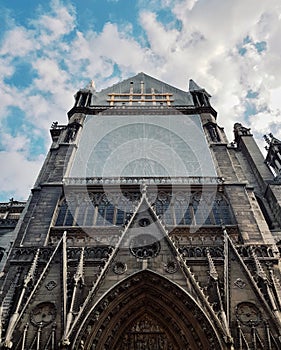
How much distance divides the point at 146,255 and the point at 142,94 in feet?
56.1

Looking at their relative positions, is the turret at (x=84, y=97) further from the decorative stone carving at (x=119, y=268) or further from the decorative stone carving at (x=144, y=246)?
the decorative stone carving at (x=119, y=268)

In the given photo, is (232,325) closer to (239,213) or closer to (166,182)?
(239,213)

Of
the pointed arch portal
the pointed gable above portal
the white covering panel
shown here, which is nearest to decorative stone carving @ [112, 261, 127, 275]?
the pointed arch portal

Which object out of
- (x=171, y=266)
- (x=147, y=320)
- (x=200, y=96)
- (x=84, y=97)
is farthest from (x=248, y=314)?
(x=84, y=97)

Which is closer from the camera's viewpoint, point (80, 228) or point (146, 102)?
point (80, 228)

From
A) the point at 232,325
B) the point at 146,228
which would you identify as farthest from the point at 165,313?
the point at 146,228

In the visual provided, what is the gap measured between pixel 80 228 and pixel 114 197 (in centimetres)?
249

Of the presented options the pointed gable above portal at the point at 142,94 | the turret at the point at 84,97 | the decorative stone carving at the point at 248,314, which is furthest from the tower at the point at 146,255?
the pointed gable above portal at the point at 142,94

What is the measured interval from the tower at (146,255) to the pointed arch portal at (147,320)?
3cm

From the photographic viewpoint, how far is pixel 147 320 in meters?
10.6

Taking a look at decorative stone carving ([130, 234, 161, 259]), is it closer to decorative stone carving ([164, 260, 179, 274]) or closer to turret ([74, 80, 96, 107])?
decorative stone carving ([164, 260, 179, 274])

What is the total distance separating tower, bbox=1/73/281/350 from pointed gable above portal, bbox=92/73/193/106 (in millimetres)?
6277

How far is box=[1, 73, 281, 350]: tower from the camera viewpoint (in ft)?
30.8

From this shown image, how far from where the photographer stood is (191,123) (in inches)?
815
